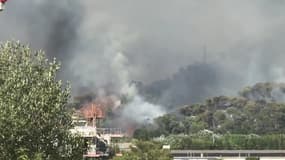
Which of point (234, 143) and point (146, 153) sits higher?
point (234, 143)

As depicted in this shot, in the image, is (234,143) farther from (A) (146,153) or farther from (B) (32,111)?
(B) (32,111)

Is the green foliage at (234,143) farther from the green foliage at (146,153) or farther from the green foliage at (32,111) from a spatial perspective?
the green foliage at (32,111)

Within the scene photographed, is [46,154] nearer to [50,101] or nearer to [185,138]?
[50,101]

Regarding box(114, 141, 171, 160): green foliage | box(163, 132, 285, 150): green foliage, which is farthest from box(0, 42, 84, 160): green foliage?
box(163, 132, 285, 150): green foliage

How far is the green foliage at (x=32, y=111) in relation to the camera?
104 ft

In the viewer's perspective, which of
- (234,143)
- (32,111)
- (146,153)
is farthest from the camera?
(234,143)

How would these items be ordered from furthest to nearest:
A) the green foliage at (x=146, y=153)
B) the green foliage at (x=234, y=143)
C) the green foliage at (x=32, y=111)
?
the green foliage at (x=234, y=143)
the green foliage at (x=146, y=153)
the green foliage at (x=32, y=111)

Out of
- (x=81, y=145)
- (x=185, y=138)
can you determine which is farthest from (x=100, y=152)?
(x=81, y=145)

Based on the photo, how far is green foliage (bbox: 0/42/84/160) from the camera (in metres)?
31.5

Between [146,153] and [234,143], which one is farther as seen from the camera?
[234,143]

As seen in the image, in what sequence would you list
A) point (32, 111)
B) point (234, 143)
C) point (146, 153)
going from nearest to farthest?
1. point (32, 111)
2. point (146, 153)
3. point (234, 143)

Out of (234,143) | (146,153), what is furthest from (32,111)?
(234,143)

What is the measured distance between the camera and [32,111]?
32.2 metres

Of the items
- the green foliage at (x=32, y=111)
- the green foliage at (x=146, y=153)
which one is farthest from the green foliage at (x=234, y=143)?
the green foliage at (x=32, y=111)
